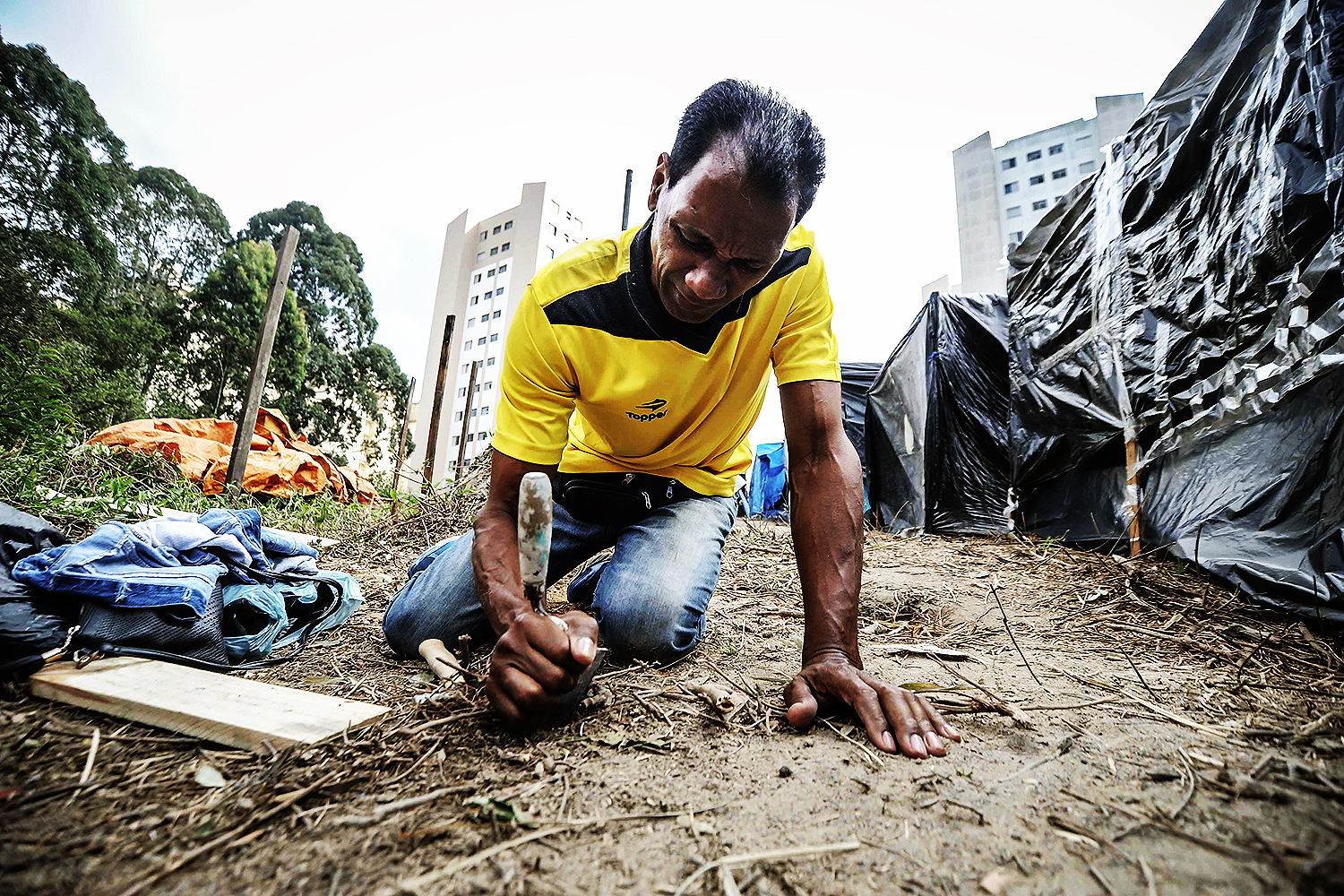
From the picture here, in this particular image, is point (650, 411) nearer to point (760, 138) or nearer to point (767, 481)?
point (760, 138)

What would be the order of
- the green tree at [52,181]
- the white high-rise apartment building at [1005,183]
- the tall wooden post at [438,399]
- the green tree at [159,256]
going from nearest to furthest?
1. the tall wooden post at [438,399]
2. the green tree at [52,181]
3. the green tree at [159,256]
4. the white high-rise apartment building at [1005,183]

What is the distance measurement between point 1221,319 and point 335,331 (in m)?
19.7

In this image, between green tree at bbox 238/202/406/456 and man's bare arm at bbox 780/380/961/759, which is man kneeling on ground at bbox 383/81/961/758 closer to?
man's bare arm at bbox 780/380/961/759

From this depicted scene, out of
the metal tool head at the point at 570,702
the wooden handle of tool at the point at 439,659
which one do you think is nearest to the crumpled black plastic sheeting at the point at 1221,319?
the metal tool head at the point at 570,702

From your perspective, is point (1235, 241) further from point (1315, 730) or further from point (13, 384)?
point (13, 384)

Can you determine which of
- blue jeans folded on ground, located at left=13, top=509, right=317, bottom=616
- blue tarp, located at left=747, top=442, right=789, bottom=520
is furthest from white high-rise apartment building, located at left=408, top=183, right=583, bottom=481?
blue jeans folded on ground, located at left=13, top=509, right=317, bottom=616

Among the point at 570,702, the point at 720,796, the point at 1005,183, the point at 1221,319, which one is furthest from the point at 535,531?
the point at 1005,183

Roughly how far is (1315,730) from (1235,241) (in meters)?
2.32

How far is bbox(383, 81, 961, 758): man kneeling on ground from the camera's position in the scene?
51.8 inches

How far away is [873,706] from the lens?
119 centimetres

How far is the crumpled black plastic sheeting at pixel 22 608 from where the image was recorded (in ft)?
4.46

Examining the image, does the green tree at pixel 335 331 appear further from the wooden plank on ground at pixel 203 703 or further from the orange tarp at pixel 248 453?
the wooden plank on ground at pixel 203 703

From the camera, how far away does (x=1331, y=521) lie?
1908 mm

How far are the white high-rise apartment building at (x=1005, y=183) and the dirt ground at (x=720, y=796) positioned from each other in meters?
30.5
